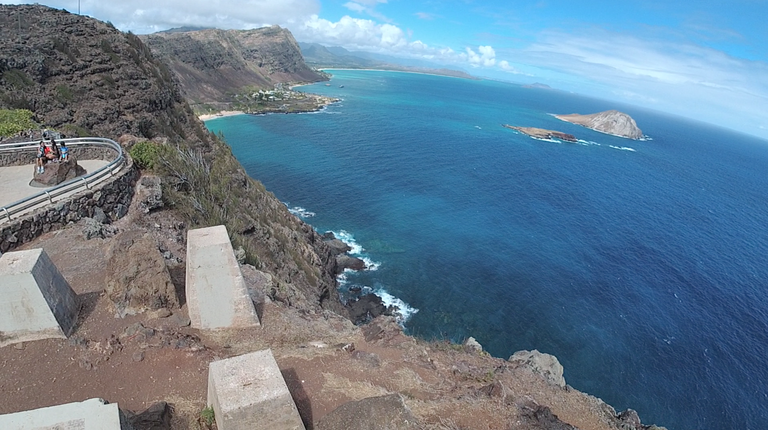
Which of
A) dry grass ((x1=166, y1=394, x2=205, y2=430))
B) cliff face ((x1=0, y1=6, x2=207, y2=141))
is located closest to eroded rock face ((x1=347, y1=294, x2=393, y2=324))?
dry grass ((x1=166, y1=394, x2=205, y2=430))

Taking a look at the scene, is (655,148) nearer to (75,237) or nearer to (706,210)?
(706,210)

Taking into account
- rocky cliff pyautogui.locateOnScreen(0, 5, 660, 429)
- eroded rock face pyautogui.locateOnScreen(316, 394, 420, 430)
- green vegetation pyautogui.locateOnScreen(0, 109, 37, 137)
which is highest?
green vegetation pyautogui.locateOnScreen(0, 109, 37, 137)

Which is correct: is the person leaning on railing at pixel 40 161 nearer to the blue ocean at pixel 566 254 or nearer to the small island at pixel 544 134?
the blue ocean at pixel 566 254

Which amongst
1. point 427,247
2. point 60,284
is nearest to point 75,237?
point 60,284

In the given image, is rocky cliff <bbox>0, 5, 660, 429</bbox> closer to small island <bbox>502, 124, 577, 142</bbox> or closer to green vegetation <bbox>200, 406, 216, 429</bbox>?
green vegetation <bbox>200, 406, 216, 429</bbox>

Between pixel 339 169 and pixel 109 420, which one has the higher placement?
pixel 109 420

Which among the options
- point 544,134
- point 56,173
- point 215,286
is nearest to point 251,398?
point 215,286
